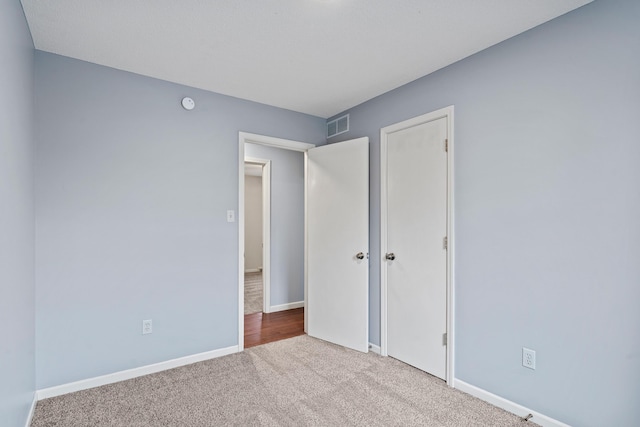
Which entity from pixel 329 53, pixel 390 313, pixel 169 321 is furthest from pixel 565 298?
pixel 169 321

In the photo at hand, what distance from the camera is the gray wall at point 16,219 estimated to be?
1.41 metres

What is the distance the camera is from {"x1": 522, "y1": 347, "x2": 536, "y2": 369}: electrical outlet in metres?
1.97

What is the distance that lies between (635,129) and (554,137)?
13.9 inches

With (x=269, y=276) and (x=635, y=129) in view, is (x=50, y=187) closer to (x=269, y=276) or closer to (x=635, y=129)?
(x=269, y=276)

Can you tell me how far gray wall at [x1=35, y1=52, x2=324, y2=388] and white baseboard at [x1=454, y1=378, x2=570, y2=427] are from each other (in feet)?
6.79

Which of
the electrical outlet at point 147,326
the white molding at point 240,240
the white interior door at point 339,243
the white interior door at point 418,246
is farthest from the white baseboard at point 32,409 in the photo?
→ the white interior door at point 418,246

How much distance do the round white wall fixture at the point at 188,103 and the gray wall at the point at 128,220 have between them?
47 millimetres

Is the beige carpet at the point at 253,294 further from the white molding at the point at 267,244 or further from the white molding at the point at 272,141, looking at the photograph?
the white molding at the point at 272,141

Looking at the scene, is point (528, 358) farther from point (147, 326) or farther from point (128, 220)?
point (128, 220)

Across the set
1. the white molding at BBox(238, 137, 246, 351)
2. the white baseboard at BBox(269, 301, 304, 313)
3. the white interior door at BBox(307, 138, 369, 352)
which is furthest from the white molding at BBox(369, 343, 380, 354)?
the white baseboard at BBox(269, 301, 304, 313)

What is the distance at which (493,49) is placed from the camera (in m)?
2.17

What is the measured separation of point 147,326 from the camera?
263 centimetres

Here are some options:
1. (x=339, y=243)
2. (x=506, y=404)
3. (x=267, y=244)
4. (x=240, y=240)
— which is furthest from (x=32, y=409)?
(x=506, y=404)

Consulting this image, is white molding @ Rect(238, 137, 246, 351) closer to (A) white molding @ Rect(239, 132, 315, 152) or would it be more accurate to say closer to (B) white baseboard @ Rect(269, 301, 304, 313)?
(A) white molding @ Rect(239, 132, 315, 152)
